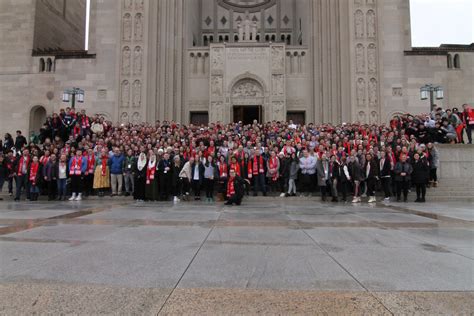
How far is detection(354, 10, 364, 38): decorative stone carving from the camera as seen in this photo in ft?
90.1

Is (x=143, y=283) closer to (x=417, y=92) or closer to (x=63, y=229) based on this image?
(x=63, y=229)

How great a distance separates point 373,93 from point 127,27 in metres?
19.5

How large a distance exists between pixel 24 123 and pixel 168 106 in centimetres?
1223

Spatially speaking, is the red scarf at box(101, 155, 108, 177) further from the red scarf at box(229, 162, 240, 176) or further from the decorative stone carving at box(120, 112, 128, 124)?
the decorative stone carving at box(120, 112, 128, 124)

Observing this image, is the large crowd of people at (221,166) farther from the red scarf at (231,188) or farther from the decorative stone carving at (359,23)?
the decorative stone carving at (359,23)

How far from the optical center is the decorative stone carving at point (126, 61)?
28.2 meters

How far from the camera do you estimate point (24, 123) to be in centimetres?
2998

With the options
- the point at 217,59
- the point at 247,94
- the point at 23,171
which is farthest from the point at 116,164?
the point at 217,59

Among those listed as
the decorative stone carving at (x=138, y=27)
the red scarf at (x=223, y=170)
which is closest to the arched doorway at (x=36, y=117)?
the decorative stone carving at (x=138, y=27)

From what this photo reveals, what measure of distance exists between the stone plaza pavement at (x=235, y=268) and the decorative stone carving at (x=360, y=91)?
2069cm

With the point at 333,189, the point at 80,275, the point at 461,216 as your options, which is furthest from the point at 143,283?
the point at 333,189

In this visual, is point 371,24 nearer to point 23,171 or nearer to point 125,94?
point 125,94

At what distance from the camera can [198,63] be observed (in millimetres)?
29594

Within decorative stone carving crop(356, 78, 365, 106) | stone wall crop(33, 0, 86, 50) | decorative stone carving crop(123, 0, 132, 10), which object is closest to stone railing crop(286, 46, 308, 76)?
decorative stone carving crop(356, 78, 365, 106)
